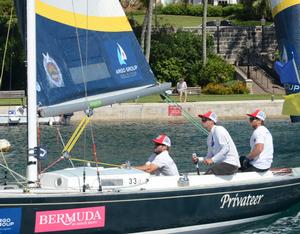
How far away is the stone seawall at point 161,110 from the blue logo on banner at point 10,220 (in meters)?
28.5

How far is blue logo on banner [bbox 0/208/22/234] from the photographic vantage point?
1427 cm

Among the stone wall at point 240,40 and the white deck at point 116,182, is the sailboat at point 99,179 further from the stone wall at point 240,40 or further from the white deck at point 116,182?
the stone wall at point 240,40

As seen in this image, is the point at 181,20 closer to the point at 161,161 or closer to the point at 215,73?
the point at 215,73

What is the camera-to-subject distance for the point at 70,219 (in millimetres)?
14797

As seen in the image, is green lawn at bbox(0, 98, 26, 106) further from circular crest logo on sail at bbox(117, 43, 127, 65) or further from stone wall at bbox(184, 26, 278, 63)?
circular crest logo on sail at bbox(117, 43, 127, 65)

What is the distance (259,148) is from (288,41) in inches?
293

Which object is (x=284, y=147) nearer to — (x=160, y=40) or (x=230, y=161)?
(x=230, y=161)

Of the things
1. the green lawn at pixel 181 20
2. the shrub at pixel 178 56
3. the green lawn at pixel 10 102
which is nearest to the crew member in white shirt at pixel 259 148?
the green lawn at pixel 10 102

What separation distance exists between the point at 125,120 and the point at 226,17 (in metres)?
42.5

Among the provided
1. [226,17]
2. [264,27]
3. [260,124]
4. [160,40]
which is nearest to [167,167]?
[260,124]

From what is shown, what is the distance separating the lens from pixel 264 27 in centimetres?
6550

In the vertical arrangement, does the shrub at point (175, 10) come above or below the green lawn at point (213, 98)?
above

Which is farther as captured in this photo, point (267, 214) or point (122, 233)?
point (267, 214)

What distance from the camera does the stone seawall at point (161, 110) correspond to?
43.5 metres
